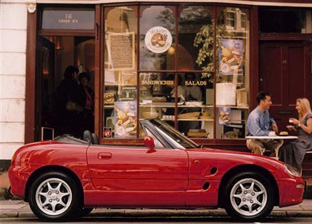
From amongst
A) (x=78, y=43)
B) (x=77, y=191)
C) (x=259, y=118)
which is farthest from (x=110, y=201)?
(x=78, y=43)

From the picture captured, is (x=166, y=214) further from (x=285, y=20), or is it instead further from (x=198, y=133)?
(x=285, y=20)

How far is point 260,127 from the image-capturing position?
548 inches

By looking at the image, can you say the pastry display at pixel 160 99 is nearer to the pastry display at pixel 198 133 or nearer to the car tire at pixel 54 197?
the pastry display at pixel 198 133

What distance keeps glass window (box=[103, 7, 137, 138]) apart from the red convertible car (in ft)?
13.7

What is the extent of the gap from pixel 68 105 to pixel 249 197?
6991mm

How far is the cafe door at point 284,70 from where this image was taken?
1514 centimetres

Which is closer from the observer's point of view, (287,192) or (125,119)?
(287,192)

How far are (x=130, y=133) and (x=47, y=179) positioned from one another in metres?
4.39

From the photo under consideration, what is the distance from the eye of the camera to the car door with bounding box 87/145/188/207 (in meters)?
10.4

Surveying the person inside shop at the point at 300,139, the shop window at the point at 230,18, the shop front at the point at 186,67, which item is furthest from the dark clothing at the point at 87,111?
the person inside shop at the point at 300,139

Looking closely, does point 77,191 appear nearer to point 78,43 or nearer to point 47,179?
point 47,179

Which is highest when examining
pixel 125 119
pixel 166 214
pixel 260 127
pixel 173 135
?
pixel 125 119

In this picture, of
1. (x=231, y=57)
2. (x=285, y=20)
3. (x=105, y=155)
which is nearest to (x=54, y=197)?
(x=105, y=155)

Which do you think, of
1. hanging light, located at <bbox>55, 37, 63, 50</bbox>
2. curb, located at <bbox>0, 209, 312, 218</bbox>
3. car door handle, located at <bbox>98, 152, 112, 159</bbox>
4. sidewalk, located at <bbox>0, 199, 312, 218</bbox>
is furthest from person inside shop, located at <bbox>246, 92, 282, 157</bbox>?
hanging light, located at <bbox>55, 37, 63, 50</bbox>
